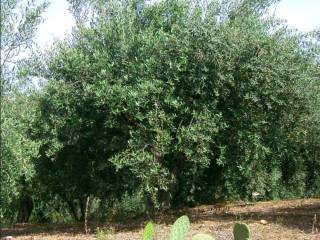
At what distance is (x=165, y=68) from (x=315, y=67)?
394 cm

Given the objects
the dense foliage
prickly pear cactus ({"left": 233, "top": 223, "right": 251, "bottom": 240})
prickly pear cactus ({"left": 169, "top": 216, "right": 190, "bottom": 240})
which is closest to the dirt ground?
the dense foliage

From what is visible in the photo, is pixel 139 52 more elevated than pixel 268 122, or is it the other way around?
pixel 139 52

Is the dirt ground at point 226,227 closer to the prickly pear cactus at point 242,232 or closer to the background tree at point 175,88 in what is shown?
the background tree at point 175,88

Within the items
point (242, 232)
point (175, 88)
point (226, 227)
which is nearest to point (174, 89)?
point (175, 88)

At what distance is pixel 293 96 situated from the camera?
45.4 ft

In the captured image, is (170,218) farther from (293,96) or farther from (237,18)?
(237,18)

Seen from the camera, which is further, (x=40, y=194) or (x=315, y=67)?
(x=40, y=194)

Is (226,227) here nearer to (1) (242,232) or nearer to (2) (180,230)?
(1) (242,232)

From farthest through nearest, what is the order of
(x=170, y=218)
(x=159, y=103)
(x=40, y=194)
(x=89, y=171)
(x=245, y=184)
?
(x=40, y=194), (x=245, y=184), (x=89, y=171), (x=170, y=218), (x=159, y=103)

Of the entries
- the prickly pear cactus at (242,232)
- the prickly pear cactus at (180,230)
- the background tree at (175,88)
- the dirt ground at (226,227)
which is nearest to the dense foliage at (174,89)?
the background tree at (175,88)

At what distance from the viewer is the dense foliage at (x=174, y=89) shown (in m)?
13.1

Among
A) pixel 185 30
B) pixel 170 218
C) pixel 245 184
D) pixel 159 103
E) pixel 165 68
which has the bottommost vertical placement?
pixel 170 218

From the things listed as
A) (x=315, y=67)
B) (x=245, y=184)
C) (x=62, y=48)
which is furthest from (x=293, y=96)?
(x=245, y=184)

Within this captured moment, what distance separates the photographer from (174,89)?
13.2 m
